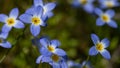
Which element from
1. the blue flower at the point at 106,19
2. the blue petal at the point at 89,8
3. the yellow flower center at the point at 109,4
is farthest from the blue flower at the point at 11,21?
the yellow flower center at the point at 109,4

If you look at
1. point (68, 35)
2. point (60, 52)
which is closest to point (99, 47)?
point (60, 52)

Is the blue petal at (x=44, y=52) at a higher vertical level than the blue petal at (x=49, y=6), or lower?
lower

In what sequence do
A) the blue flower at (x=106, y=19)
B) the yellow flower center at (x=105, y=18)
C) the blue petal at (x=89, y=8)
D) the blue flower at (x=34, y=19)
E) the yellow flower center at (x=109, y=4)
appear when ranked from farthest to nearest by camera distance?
the yellow flower center at (x=109, y=4)
the blue petal at (x=89, y=8)
the yellow flower center at (x=105, y=18)
the blue flower at (x=106, y=19)
the blue flower at (x=34, y=19)

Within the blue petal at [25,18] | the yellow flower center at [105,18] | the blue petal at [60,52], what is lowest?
the yellow flower center at [105,18]

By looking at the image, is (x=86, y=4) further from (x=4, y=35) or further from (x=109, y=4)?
(x=4, y=35)

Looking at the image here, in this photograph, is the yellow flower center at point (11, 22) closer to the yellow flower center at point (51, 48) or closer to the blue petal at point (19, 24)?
the blue petal at point (19, 24)

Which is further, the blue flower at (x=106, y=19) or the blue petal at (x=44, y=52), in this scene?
the blue flower at (x=106, y=19)

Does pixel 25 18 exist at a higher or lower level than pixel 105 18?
higher
